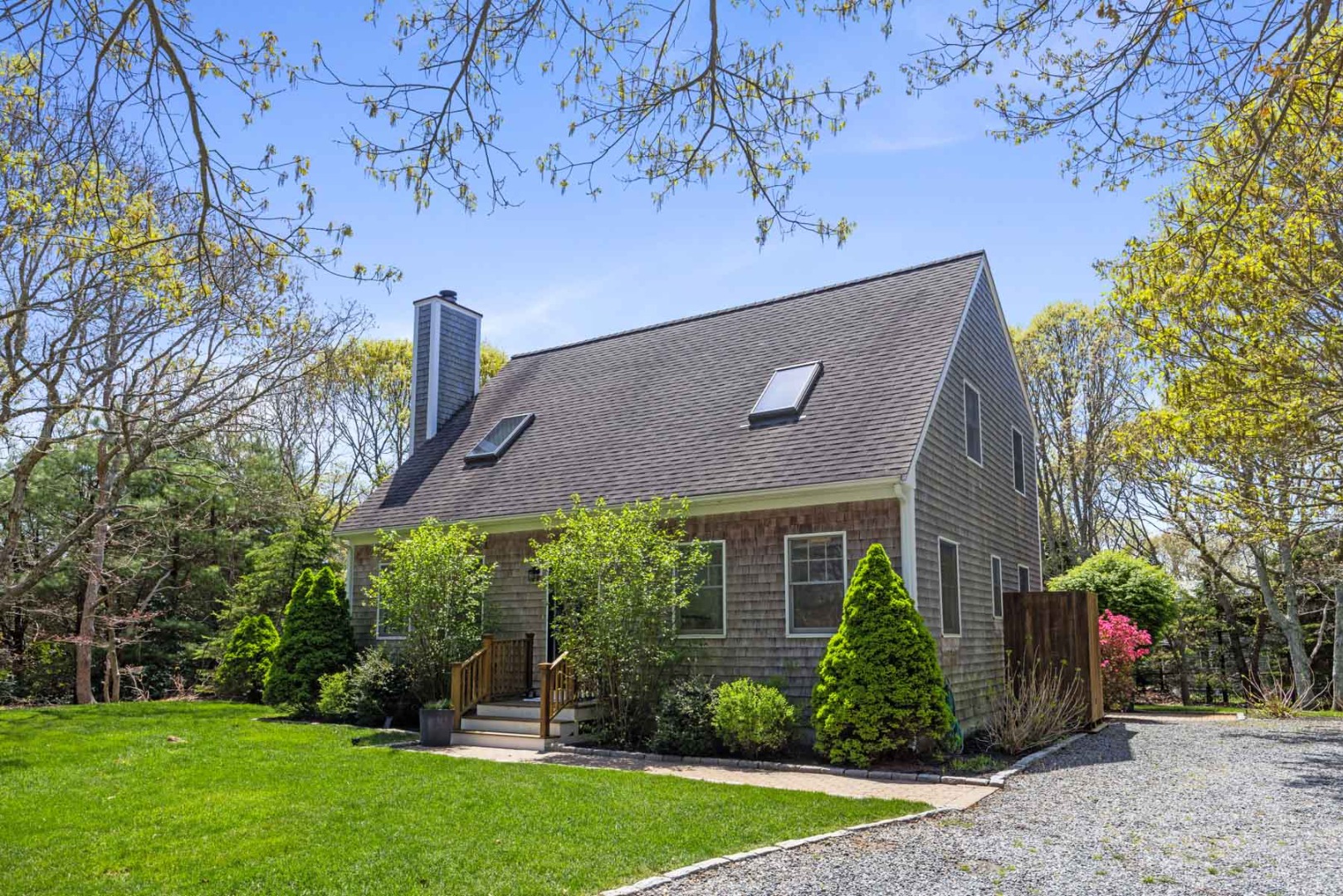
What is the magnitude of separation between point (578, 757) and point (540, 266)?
19.8 feet

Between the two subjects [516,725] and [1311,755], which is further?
[516,725]

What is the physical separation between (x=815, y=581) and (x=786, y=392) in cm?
301

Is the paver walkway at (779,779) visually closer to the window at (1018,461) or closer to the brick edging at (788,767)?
the brick edging at (788,767)

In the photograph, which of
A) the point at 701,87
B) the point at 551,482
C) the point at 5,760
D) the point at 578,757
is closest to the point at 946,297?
the point at 551,482

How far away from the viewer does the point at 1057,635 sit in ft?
42.7

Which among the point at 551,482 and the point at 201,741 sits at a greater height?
the point at 551,482

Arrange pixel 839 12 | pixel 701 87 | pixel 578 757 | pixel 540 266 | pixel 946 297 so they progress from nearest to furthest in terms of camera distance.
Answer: pixel 839 12 < pixel 701 87 < pixel 540 266 < pixel 578 757 < pixel 946 297

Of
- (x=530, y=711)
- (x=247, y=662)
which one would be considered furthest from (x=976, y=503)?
(x=247, y=662)

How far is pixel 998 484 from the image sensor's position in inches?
586

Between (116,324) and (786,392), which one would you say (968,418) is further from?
(116,324)

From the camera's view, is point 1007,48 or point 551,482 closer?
point 1007,48

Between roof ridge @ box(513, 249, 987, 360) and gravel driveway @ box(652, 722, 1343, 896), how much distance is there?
26.2 feet

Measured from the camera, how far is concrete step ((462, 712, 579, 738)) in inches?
458

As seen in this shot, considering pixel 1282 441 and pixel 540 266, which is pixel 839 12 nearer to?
pixel 540 266
